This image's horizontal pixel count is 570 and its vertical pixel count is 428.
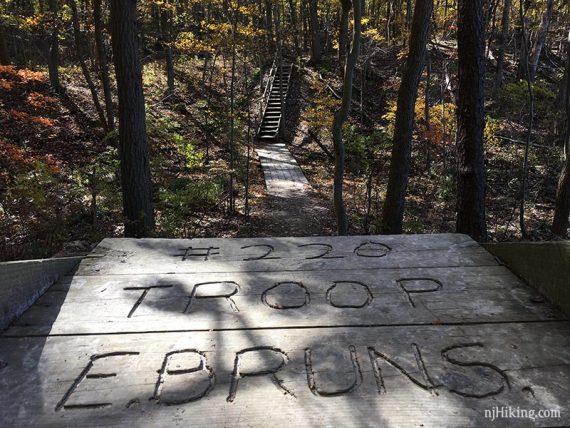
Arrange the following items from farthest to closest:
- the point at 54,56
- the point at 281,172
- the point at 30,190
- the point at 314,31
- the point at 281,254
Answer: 1. the point at 314,31
2. the point at 54,56
3. the point at 281,172
4. the point at 30,190
5. the point at 281,254

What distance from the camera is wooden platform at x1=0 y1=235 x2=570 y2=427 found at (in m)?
1.51

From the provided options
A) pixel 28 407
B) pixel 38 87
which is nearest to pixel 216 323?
pixel 28 407

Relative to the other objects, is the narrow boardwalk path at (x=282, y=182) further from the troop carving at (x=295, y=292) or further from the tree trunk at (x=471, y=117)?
the troop carving at (x=295, y=292)

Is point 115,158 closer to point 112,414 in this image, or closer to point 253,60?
point 112,414

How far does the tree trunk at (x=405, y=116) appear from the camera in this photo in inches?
281

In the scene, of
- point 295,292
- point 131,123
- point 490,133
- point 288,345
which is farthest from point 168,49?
point 288,345

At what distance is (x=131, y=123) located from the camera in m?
7.04

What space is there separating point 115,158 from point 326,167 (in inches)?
296

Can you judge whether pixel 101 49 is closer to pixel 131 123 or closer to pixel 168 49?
pixel 131 123

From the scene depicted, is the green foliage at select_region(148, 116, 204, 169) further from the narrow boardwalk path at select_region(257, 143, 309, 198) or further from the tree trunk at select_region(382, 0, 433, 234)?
the tree trunk at select_region(382, 0, 433, 234)

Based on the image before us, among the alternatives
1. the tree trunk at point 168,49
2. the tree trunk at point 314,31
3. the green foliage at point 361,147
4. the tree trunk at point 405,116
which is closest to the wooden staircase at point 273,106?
the tree trunk at point 314,31

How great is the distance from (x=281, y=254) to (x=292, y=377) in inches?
45.8

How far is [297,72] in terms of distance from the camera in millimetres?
22438

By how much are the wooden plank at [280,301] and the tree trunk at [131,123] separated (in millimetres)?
4930
